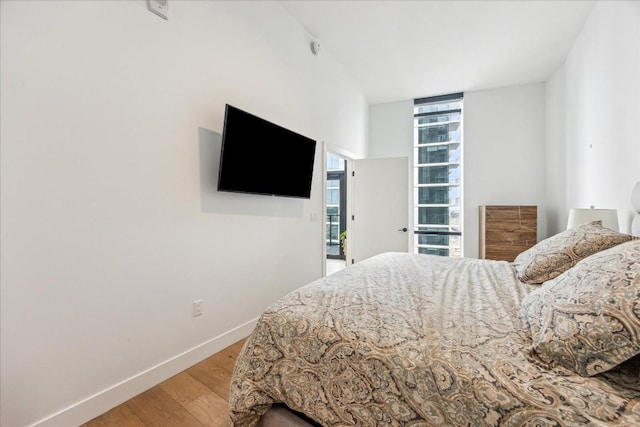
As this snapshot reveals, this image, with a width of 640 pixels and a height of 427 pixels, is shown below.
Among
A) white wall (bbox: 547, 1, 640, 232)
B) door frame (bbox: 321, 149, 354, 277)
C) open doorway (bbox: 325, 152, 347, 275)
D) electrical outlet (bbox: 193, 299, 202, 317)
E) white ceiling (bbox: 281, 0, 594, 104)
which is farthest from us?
open doorway (bbox: 325, 152, 347, 275)

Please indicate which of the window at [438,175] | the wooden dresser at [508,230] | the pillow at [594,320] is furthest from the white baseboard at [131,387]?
the window at [438,175]

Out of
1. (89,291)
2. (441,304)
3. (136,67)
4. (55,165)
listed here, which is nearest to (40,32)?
(136,67)

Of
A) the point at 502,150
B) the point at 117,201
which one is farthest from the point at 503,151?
the point at 117,201

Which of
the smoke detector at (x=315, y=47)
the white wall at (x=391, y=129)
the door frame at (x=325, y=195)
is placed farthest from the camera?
the white wall at (x=391, y=129)

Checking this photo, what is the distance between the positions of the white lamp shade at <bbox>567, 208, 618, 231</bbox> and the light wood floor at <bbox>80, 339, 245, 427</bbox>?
2683mm

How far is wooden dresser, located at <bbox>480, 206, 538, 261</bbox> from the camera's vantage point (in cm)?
374

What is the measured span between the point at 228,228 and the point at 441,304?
5.60 feet

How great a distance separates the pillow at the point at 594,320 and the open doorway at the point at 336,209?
5.25 m

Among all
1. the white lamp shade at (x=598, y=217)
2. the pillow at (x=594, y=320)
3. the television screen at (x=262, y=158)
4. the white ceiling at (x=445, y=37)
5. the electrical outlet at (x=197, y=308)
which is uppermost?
the white ceiling at (x=445, y=37)

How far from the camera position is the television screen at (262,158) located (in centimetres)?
214

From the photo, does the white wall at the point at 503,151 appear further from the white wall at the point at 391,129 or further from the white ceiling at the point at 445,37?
the white wall at the point at 391,129

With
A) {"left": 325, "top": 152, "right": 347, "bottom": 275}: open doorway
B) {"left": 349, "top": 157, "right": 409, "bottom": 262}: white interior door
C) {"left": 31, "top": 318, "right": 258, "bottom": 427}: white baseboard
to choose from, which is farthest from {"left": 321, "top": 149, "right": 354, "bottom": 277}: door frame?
{"left": 31, "top": 318, "right": 258, "bottom": 427}: white baseboard

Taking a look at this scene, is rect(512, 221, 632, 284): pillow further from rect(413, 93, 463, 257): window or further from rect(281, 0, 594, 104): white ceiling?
rect(413, 93, 463, 257): window

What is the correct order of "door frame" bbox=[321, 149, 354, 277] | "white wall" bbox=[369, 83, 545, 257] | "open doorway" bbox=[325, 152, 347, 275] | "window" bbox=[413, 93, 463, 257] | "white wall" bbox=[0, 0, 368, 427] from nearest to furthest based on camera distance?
"white wall" bbox=[0, 0, 368, 427] → "door frame" bbox=[321, 149, 354, 277] → "white wall" bbox=[369, 83, 545, 257] → "window" bbox=[413, 93, 463, 257] → "open doorway" bbox=[325, 152, 347, 275]
